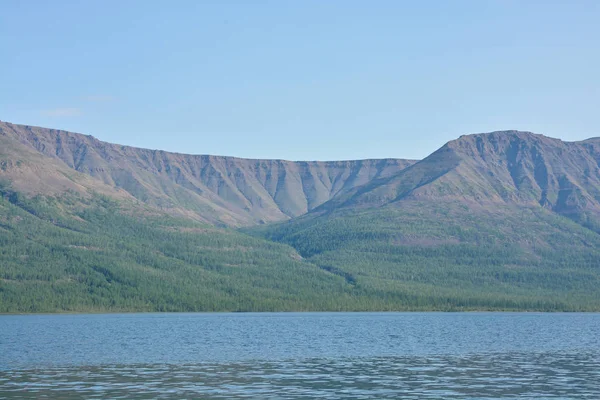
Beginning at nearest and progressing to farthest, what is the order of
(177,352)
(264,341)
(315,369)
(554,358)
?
(315,369)
(554,358)
(177,352)
(264,341)

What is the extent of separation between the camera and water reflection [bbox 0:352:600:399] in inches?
3177

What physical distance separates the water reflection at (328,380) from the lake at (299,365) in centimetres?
11

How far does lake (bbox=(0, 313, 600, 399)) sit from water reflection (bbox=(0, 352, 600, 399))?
4.2 inches

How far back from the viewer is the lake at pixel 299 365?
82.6 m

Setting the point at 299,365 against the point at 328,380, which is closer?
the point at 328,380

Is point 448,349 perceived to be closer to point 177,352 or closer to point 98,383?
point 177,352

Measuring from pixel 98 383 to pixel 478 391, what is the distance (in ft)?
126

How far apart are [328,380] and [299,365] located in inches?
632

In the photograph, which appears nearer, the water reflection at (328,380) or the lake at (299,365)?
the water reflection at (328,380)

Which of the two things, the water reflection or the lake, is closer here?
the water reflection

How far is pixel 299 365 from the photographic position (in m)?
107

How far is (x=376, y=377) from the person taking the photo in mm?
94000

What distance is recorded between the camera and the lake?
3253 inches

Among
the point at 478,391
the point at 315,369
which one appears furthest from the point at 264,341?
the point at 478,391
